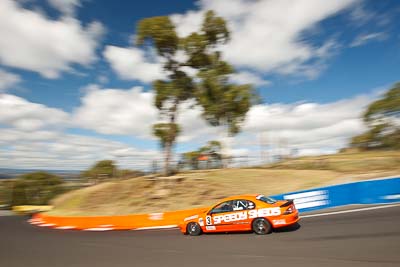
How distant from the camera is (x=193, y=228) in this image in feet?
41.3

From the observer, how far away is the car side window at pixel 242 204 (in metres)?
11.5

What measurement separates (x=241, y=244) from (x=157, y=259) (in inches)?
103

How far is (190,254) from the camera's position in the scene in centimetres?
911

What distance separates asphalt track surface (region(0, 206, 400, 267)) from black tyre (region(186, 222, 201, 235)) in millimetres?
410

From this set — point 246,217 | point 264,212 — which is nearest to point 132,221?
point 246,217

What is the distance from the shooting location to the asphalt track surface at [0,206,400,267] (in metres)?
7.59

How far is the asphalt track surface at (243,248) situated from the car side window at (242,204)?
92 cm

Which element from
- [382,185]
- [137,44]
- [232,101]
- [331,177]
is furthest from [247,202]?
[137,44]

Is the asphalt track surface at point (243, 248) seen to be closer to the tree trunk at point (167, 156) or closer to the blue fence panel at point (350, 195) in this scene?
the blue fence panel at point (350, 195)

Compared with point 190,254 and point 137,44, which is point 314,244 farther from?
point 137,44

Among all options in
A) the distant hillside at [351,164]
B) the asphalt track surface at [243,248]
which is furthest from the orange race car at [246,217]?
the distant hillside at [351,164]

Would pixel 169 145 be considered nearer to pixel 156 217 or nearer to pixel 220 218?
pixel 156 217

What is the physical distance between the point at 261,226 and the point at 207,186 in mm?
11491

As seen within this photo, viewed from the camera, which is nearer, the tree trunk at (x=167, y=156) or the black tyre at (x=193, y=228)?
the black tyre at (x=193, y=228)
